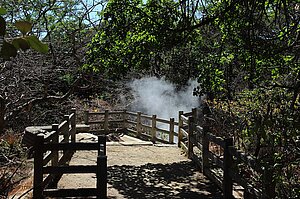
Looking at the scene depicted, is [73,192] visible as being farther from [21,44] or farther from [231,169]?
[21,44]

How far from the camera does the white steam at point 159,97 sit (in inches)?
825

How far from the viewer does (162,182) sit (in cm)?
795

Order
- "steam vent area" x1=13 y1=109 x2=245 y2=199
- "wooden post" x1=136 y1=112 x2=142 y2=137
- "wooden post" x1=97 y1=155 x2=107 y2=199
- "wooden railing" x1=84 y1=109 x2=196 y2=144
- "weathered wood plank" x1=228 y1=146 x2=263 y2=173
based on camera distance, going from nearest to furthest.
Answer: "weathered wood plank" x1=228 y1=146 x2=263 y2=173
"wooden post" x1=97 y1=155 x2=107 y2=199
"steam vent area" x1=13 y1=109 x2=245 y2=199
"wooden railing" x1=84 y1=109 x2=196 y2=144
"wooden post" x1=136 y1=112 x2=142 y2=137

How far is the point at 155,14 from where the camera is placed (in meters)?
7.43

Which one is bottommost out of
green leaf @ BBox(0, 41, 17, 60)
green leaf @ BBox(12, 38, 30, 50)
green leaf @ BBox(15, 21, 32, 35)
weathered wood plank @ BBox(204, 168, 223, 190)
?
weathered wood plank @ BBox(204, 168, 223, 190)

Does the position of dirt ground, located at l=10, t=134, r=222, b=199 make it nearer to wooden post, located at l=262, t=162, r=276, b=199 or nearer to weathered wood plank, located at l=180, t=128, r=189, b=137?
weathered wood plank, located at l=180, t=128, r=189, b=137

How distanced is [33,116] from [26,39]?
41.5 feet

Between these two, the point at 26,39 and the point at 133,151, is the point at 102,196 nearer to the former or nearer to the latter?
the point at 26,39

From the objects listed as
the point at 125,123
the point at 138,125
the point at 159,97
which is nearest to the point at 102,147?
the point at 138,125

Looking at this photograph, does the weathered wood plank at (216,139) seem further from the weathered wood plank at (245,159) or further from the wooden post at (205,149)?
the weathered wood plank at (245,159)

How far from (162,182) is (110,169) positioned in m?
1.70

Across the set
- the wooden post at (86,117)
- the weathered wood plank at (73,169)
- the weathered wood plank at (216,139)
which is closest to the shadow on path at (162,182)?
the weathered wood plank at (216,139)

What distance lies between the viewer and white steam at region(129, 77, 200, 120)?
21.0 meters

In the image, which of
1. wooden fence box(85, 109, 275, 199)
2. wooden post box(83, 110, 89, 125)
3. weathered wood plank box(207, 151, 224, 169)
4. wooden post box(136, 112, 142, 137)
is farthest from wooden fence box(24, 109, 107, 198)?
wooden post box(136, 112, 142, 137)
